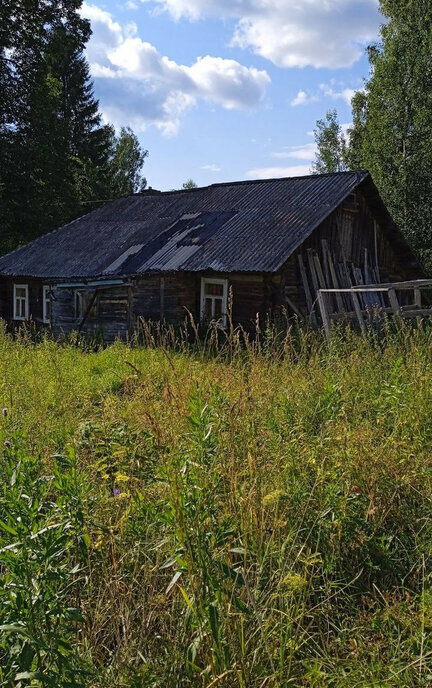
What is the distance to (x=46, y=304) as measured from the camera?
19.5m

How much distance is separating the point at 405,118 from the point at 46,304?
54.2 ft

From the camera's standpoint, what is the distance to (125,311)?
16.8 metres

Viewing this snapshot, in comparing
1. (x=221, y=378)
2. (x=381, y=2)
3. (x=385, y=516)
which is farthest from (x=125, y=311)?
(x=381, y=2)

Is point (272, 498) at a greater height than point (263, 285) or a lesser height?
lesser

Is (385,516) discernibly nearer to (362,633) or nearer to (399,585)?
(399,585)

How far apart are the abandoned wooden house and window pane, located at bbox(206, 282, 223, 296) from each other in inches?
1.6

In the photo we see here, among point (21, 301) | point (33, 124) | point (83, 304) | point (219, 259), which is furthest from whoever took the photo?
point (33, 124)

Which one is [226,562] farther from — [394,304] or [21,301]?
[21,301]

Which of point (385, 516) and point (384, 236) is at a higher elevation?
point (384, 236)

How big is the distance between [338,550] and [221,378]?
6.80 ft

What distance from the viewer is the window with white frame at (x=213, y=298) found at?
15.3 m

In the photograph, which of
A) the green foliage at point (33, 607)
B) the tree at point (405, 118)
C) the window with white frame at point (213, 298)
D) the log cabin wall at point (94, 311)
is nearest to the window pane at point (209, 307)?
the window with white frame at point (213, 298)

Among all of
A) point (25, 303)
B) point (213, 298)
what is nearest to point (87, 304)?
point (25, 303)

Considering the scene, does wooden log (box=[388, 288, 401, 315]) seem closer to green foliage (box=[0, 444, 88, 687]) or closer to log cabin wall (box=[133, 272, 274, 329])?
A: log cabin wall (box=[133, 272, 274, 329])
